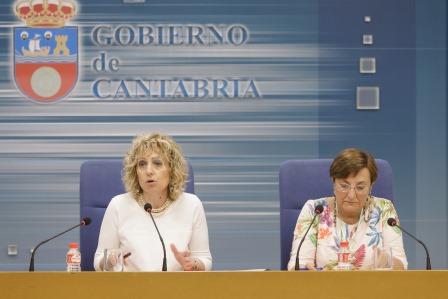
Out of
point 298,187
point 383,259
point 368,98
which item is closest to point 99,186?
point 298,187

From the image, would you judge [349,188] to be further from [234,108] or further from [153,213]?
[234,108]

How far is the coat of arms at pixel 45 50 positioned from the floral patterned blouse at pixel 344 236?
8.02ft

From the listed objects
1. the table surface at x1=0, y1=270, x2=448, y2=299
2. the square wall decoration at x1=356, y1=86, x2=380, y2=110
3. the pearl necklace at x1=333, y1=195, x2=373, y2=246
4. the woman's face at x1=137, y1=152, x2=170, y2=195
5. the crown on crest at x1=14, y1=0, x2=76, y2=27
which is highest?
the crown on crest at x1=14, y1=0, x2=76, y2=27

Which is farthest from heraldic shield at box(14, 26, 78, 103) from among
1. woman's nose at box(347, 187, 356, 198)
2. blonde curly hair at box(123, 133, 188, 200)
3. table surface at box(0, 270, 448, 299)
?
table surface at box(0, 270, 448, 299)

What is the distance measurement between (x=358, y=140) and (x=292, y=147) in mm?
433

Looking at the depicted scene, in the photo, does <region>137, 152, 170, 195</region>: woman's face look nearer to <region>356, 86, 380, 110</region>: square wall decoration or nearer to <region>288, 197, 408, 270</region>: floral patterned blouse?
<region>288, 197, 408, 270</region>: floral patterned blouse

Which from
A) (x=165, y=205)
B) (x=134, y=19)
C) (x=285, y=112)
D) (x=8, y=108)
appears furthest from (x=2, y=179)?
(x=165, y=205)

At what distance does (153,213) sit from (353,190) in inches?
33.7

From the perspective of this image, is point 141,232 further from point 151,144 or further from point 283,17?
point 283,17

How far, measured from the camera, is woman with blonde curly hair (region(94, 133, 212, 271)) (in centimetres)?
366

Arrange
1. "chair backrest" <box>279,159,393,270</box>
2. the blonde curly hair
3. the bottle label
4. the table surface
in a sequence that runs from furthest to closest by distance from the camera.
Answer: "chair backrest" <box>279,159,393,270</box>, the blonde curly hair, the bottle label, the table surface

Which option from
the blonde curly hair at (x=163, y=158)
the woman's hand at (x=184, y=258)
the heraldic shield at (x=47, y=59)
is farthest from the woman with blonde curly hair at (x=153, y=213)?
the heraldic shield at (x=47, y=59)

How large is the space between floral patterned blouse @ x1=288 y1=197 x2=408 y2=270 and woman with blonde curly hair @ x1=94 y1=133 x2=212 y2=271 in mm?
427

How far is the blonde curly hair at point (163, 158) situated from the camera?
12.3 feet
